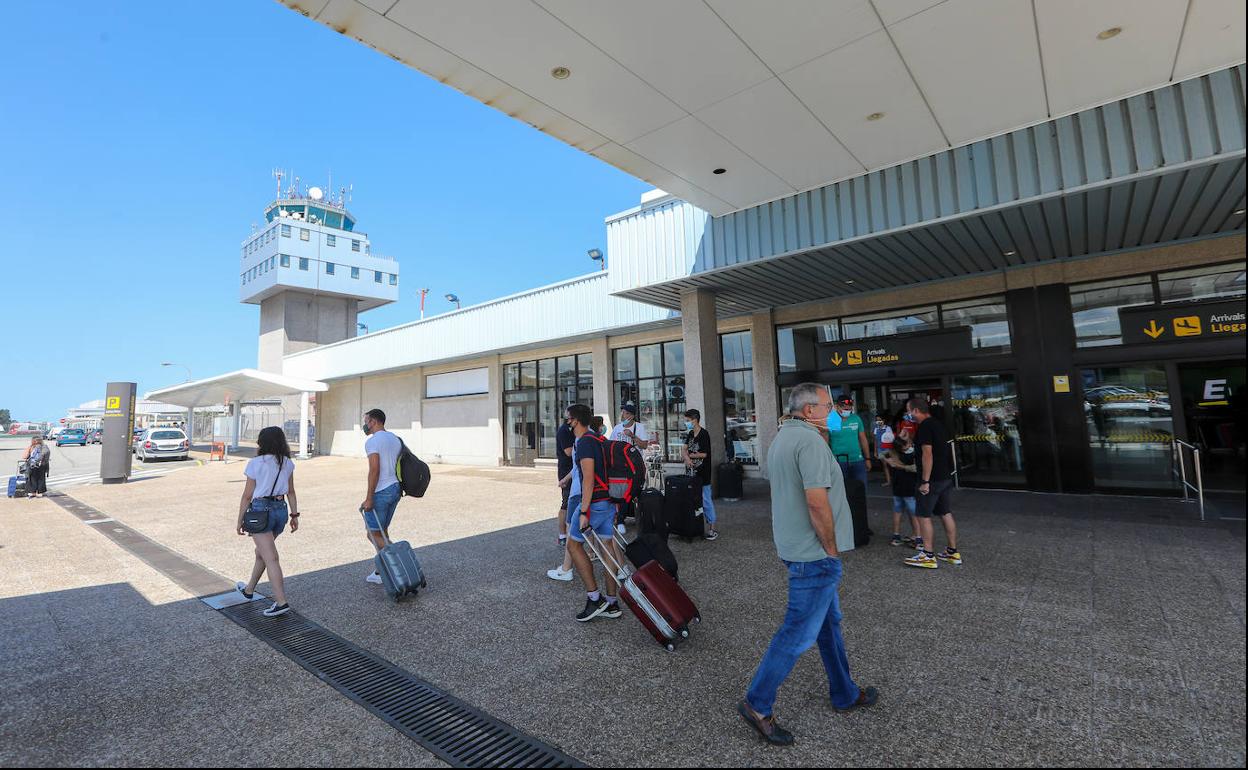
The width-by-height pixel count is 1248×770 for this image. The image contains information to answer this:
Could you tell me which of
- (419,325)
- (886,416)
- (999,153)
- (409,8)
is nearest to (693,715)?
(409,8)

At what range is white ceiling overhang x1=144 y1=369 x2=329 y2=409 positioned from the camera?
24.3 metres

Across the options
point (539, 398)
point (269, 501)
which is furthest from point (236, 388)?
point (269, 501)

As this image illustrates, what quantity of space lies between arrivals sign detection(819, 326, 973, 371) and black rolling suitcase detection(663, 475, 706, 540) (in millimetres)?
5885

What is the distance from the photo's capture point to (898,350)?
10688mm

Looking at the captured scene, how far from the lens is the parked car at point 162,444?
81.6ft

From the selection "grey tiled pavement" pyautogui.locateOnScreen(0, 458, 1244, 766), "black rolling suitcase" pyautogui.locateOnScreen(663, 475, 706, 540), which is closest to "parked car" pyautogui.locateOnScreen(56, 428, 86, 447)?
"grey tiled pavement" pyautogui.locateOnScreen(0, 458, 1244, 766)

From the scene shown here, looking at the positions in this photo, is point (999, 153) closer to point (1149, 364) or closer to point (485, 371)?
point (1149, 364)

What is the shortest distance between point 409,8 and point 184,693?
211 inches

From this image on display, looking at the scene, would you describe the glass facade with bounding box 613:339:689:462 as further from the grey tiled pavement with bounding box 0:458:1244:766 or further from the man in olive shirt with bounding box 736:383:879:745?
the man in olive shirt with bounding box 736:383:879:745

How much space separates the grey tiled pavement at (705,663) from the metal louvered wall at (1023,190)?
3753 millimetres

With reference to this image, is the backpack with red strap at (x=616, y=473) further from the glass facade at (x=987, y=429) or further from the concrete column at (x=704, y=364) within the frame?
the glass facade at (x=987, y=429)

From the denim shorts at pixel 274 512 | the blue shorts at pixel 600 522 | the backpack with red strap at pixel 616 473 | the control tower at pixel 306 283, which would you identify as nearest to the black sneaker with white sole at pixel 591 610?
the blue shorts at pixel 600 522

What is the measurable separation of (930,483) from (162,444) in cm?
3124

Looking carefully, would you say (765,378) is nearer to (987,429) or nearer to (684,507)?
(987,429)
